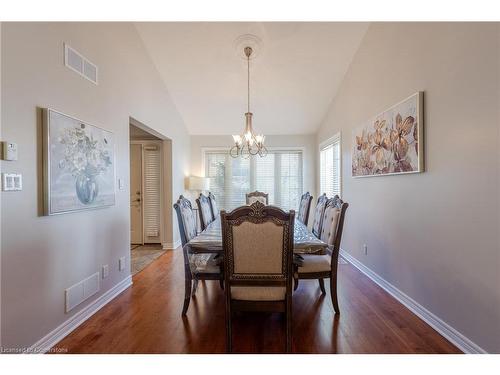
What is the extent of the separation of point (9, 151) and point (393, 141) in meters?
3.20

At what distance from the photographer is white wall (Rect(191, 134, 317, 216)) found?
229 inches

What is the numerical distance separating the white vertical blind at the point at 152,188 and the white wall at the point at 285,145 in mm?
1191

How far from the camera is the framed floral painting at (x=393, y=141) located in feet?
7.45

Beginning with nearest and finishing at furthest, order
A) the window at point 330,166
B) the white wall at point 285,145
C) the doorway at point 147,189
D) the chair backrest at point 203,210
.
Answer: the chair backrest at point 203,210
the window at point 330,166
the doorway at point 147,189
the white wall at point 285,145

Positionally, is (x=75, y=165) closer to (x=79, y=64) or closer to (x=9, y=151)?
(x=9, y=151)

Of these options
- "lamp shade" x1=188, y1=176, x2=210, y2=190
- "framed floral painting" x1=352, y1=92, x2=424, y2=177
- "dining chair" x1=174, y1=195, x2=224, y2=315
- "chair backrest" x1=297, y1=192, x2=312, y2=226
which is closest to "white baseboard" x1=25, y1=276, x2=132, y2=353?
"dining chair" x1=174, y1=195, x2=224, y2=315

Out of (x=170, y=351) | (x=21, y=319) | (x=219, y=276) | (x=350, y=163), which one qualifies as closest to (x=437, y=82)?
(x=350, y=163)

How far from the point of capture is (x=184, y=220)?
2.40 metres

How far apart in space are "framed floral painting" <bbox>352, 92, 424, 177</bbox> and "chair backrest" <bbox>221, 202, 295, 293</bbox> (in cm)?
149

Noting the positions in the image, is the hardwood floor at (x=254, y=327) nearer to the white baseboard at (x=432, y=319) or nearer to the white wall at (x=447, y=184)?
the white baseboard at (x=432, y=319)

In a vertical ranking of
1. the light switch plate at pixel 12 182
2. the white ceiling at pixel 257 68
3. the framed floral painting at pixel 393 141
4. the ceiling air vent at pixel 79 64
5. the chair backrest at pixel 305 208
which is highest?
the white ceiling at pixel 257 68

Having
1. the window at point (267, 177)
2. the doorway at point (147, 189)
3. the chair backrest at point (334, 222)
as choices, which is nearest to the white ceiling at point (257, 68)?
the window at point (267, 177)

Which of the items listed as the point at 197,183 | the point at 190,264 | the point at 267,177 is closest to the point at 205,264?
the point at 190,264

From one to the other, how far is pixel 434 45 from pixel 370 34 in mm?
1320
